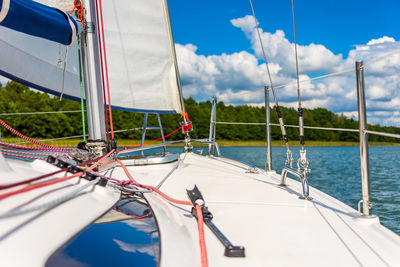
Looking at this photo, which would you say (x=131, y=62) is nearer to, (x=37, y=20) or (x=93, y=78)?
(x=93, y=78)

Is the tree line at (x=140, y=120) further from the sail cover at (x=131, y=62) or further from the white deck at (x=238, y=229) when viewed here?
the white deck at (x=238, y=229)

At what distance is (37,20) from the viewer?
164cm

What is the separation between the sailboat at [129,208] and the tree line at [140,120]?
618 inches

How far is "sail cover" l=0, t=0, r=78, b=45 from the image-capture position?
1.50m

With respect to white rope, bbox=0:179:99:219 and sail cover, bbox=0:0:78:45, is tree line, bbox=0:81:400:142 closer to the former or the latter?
sail cover, bbox=0:0:78:45

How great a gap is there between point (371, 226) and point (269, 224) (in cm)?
44

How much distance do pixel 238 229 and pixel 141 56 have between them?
95.8 inches

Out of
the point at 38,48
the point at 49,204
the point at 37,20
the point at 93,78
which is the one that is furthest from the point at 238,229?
the point at 38,48

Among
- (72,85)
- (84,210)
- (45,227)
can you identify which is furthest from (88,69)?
(45,227)

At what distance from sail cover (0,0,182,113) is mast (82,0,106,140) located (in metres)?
0.84

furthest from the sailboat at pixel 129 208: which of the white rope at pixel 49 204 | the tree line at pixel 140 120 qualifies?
the tree line at pixel 140 120

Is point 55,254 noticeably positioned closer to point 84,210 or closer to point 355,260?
point 84,210

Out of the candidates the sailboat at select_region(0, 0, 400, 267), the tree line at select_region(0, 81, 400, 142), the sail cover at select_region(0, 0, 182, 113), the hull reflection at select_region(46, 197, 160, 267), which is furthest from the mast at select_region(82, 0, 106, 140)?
the tree line at select_region(0, 81, 400, 142)

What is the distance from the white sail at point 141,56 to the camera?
10.2ft
